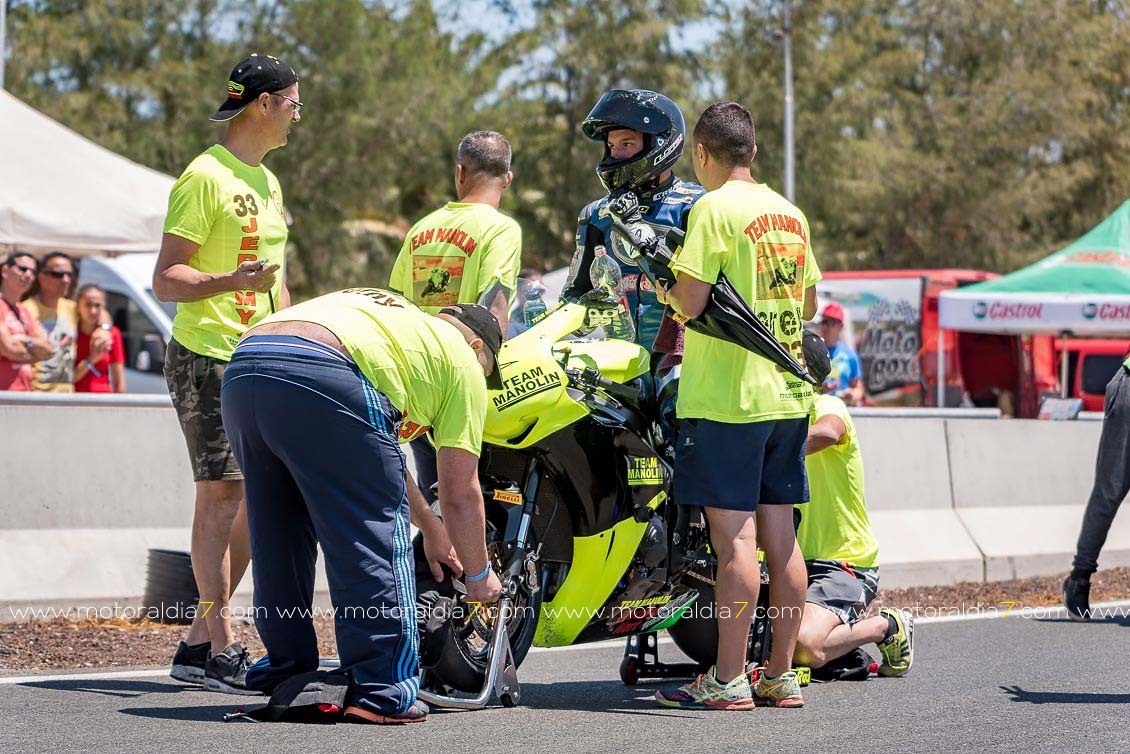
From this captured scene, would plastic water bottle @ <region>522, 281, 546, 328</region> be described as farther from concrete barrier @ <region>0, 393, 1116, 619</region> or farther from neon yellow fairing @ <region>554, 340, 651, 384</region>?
concrete barrier @ <region>0, 393, 1116, 619</region>

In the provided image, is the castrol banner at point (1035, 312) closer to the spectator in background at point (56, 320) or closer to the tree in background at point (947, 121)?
the spectator in background at point (56, 320)

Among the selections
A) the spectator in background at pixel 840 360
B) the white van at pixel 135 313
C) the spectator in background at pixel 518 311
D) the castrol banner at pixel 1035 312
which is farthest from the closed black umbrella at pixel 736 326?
the castrol banner at pixel 1035 312

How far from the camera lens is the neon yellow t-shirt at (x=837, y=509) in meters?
6.83

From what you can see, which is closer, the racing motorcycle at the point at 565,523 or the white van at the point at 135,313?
the racing motorcycle at the point at 565,523

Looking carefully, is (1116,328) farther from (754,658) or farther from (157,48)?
(157,48)

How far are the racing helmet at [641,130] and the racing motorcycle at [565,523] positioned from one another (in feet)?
2.06

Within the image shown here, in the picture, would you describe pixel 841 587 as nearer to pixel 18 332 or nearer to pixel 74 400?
pixel 74 400

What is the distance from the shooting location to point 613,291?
6.09m

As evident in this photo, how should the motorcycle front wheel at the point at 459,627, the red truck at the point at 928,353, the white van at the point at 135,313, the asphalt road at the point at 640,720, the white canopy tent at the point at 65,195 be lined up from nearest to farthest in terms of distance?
the asphalt road at the point at 640,720, the motorcycle front wheel at the point at 459,627, the white canopy tent at the point at 65,195, the white van at the point at 135,313, the red truck at the point at 928,353

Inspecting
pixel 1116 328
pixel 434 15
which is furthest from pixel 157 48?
pixel 1116 328

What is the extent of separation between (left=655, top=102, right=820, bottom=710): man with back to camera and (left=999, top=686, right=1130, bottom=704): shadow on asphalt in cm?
87

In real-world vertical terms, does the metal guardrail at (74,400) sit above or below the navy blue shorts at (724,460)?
above

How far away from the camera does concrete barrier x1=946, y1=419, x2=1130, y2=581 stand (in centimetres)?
1088

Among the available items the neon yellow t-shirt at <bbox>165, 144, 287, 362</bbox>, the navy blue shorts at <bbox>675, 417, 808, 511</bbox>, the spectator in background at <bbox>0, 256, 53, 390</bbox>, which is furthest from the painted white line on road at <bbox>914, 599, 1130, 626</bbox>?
the spectator in background at <bbox>0, 256, 53, 390</bbox>
